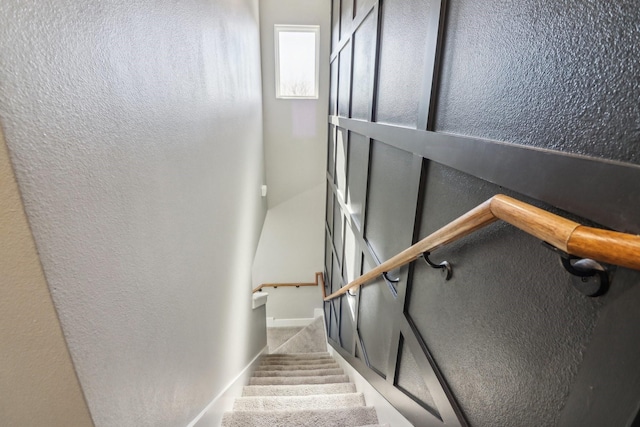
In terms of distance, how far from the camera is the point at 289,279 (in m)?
5.45

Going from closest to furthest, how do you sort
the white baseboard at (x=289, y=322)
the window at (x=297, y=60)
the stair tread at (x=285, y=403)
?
1. the stair tread at (x=285, y=403)
2. the window at (x=297, y=60)
3. the white baseboard at (x=289, y=322)

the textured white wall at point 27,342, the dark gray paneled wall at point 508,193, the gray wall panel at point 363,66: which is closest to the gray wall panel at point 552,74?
the dark gray paneled wall at point 508,193

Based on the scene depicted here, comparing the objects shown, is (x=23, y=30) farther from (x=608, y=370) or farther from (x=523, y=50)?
(x=608, y=370)

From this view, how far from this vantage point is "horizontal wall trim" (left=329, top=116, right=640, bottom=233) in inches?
16.9

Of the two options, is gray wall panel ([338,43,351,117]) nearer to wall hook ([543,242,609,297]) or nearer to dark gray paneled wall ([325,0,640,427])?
dark gray paneled wall ([325,0,640,427])

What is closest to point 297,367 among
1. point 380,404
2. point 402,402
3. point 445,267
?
point 380,404

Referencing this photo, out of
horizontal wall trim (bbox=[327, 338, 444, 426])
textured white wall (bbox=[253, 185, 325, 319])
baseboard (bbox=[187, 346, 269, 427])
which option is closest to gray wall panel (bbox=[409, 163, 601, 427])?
horizontal wall trim (bbox=[327, 338, 444, 426])

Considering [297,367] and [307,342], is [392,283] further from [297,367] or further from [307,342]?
[307,342]

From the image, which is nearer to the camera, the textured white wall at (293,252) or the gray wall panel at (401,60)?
the gray wall panel at (401,60)

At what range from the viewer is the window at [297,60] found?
159 inches

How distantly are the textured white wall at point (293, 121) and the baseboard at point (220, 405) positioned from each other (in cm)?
284

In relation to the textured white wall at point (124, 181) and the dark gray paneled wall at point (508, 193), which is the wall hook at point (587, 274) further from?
the textured white wall at point (124, 181)

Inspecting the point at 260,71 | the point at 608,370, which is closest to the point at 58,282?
the point at 608,370

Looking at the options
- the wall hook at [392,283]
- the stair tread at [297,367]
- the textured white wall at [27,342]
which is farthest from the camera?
the stair tread at [297,367]
